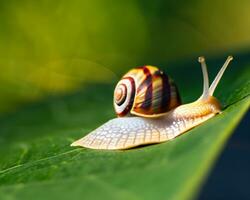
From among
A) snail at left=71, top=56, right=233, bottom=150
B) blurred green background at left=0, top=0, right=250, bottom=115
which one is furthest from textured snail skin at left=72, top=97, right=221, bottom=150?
blurred green background at left=0, top=0, right=250, bottom=115

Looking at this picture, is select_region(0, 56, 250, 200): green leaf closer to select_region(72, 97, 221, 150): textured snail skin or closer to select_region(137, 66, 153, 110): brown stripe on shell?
select_region(72, 97, 221, 150): textured snail skin

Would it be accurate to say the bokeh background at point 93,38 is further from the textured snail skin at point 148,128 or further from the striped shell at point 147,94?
the textured snail skin at point 148,128

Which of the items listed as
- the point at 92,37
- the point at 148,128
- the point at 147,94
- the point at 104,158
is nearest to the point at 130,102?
the point at 147,94

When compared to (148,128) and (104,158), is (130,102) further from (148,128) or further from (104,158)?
(104,158)

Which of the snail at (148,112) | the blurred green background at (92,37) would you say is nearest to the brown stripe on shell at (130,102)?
the snail at (148,112)

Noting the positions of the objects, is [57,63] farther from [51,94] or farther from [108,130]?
[108,130]
